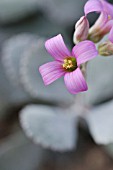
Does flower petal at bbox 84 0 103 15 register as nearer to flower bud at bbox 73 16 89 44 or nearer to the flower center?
flower bud at bbox 73 16 89 44

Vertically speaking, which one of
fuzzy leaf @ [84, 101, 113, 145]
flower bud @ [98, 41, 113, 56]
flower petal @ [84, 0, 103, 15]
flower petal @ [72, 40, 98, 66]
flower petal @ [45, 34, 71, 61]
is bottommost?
fuzzy leaf @ [84, 101, 113, 145]

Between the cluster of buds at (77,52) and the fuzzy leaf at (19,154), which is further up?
the cluster of buds at (77,52)

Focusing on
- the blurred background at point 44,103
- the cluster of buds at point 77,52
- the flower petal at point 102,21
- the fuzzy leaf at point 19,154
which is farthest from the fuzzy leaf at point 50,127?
the flower petal at point 102,21

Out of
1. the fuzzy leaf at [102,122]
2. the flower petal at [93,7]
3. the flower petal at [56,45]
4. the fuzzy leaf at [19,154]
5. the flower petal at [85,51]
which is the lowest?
the fuzzy leaf at [19,154]

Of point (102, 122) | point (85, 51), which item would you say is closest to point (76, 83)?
point (85, 51)

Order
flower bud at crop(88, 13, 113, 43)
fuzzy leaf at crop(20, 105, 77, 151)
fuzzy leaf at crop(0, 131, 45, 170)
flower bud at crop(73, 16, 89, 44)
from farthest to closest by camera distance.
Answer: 1. fuzzy leaf at crop(0, 131, 45, 170)
2. fuzzy leaf at crop(20, 105, 77, 151)
3. flower bud at crop(88, 13, 113, 43)
4. flower bud at crop(73, 16, 89, 44)

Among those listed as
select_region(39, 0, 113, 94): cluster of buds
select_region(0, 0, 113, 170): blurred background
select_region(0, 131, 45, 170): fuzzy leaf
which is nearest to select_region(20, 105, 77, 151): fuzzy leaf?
select_region(0, 0, 113, 170): blurred background

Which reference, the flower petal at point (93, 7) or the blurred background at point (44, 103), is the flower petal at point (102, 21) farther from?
the blurred background at point (44, 103)

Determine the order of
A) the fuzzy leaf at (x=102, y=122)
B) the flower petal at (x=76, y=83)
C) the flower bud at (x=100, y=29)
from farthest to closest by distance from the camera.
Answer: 1. the fuzzy leaf at (x=102, y=122)
2. the flower bud at (x=100, y=29)
3. the flower petal at (x=76, y=83)
